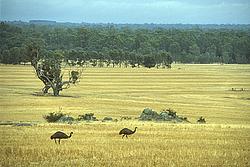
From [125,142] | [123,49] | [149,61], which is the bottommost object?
[149,61]

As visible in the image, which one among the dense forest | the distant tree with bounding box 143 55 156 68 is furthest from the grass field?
the dense forest

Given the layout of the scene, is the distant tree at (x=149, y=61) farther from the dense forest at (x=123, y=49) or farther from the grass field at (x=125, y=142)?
the grass field at (x=125, y=142)

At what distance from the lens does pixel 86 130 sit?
26.4 metres

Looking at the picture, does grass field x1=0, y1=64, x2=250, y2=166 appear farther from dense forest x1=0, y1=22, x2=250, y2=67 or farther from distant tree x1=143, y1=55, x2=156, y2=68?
dense forest x1=0, y1=22, x2=250, y2=67

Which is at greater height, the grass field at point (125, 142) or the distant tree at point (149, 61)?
the grass field at point (125, 142)

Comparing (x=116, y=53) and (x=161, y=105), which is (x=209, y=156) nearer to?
(x=161, y=105)

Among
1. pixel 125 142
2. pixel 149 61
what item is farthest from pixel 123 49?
pixel 125 142

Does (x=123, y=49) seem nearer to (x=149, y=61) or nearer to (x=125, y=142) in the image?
(x=149, y=61)

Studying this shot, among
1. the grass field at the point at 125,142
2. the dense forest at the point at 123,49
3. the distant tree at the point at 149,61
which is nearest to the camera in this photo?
the grass field at the point at 125,142

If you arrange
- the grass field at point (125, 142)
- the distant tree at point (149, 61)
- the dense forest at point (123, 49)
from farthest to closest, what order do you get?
1. the dense forest at point (123, 49)
2. the distant tree at point (149, 61)
3. the grass field at point (125, 142)

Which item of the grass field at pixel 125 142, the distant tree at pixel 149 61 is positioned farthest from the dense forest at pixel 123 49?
the grass field at pixel 125 142

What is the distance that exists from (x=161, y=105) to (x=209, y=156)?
1721 inches

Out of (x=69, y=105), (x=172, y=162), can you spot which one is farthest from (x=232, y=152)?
(x=69, y=105)

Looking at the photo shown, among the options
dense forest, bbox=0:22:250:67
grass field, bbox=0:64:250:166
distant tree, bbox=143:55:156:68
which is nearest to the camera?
grass field, bbox=0:64:250:166
